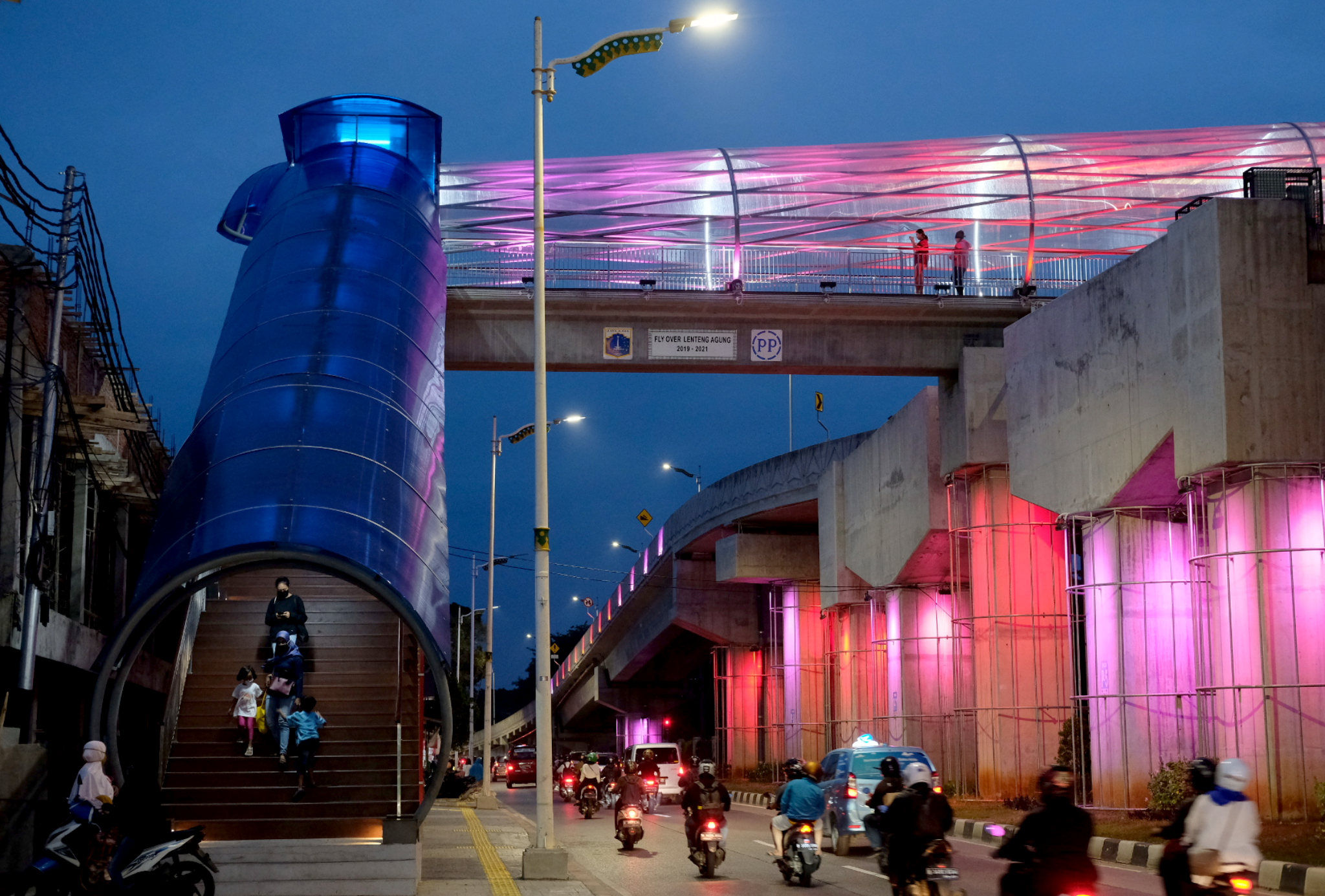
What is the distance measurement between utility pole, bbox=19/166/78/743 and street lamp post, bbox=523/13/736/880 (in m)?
6.01

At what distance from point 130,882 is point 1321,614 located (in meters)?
16.2

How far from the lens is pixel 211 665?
19906 mm

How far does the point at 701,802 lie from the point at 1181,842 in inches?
363

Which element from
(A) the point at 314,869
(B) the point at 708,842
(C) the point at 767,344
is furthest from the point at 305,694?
(C) the point at 767,344

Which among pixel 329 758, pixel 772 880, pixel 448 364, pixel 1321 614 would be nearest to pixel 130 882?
pixel 329 758

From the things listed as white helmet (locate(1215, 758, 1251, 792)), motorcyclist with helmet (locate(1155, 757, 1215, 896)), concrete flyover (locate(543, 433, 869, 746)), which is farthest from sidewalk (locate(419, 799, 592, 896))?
concrete flyover (locate(543, 433, 869, 746))

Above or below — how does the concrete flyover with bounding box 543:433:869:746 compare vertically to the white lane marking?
above

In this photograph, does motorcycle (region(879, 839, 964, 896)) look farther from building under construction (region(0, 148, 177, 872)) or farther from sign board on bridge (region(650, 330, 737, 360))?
sign board on bridge (region(650, 330, 737, 360))

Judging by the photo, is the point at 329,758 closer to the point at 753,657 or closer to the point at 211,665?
the point at 211,665

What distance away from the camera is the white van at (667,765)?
3978 centimetres

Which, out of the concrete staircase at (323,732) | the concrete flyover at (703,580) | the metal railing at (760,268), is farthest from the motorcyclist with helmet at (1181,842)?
the concrete flyover at (703,580)

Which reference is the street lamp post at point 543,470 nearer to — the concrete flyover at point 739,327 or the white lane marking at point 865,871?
the white lane marking at point 865,871

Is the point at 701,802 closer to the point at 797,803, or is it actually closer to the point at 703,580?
the point at 797,803

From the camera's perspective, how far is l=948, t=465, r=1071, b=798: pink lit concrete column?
1176 inches
